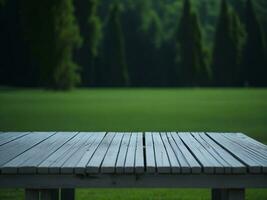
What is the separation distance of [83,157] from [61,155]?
0.72ft

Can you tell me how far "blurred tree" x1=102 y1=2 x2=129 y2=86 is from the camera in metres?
69.6

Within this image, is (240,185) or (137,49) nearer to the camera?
(240,185)

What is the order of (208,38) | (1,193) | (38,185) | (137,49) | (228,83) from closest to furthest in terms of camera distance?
1. (38,185)
2. (1,193)
3. (228,83)
4. (137,49)
5. (208,38)

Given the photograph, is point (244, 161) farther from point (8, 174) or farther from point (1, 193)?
point (1, 193)

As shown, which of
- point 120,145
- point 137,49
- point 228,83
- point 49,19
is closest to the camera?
point 120,145

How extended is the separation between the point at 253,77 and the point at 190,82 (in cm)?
825

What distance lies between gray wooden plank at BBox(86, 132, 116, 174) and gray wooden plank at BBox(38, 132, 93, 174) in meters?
0.19

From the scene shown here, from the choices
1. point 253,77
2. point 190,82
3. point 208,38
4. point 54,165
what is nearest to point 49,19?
point 190,82

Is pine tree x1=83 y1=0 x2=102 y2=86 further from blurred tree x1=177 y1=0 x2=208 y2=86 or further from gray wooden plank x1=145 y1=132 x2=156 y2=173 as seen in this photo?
gray wooden plank x1=145 y1=132 x2=156 y2=173

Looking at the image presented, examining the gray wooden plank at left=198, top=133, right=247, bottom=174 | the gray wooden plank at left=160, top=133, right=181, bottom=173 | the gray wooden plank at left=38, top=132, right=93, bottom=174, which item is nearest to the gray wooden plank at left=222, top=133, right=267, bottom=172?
the gray wooden plank at left=198, top=133, right=247, bottom=174

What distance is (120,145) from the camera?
502 cm

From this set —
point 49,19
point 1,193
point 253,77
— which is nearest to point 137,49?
point 253,77

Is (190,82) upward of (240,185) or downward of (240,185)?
downward

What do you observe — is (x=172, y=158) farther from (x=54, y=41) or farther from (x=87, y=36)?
(x=87, y=36)
